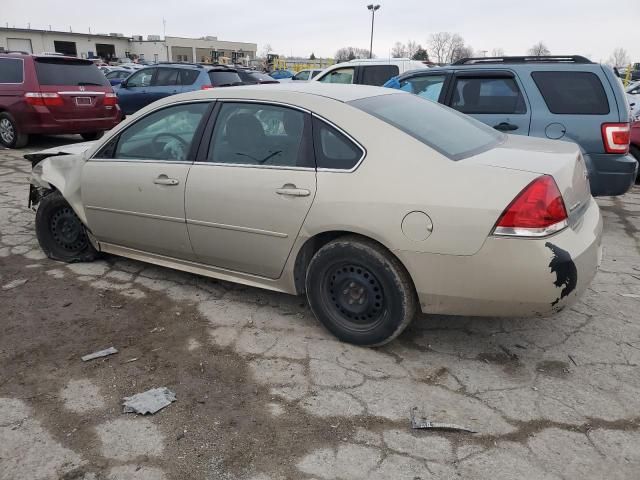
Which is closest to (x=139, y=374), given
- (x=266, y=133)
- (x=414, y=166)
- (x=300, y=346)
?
(x=300, y=346)

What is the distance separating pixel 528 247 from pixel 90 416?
2.31m

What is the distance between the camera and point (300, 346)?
3225 millimetres

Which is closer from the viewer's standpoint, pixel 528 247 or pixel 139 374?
pixel 528 247

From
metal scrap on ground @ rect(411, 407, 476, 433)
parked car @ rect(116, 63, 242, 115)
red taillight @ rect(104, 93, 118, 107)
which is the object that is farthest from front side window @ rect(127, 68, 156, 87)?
metal scrap on ground @ rect(411, 407, 476, 433)

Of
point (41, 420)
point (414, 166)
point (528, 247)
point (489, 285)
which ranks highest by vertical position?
point (414, 166)

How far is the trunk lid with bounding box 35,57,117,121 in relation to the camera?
372 inches

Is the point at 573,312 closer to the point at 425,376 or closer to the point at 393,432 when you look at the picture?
the point at 425,376

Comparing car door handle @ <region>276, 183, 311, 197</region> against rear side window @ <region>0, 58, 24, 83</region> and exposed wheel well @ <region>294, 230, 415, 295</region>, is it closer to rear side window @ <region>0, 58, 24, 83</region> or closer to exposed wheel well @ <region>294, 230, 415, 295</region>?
exposed wheel well @ <region>294, 230, 415, 295</region>

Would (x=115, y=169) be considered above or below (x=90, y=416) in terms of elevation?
above

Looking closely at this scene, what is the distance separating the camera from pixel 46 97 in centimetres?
938

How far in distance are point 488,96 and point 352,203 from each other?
358 centimetres

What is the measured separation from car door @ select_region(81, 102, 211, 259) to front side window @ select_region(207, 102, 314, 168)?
0.61 feet

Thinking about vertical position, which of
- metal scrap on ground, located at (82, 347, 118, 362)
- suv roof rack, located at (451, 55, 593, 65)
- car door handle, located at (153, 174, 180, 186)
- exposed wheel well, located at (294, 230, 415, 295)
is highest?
suv roof rack, located at (451, 55, 593, 65)

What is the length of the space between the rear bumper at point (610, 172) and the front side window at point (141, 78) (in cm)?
1062
